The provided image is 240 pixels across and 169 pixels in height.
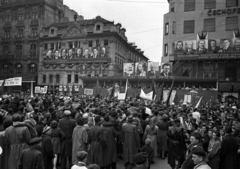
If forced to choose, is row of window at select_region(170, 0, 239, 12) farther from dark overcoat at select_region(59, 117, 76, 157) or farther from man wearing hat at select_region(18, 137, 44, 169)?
man wearing hat at select_region(18, 137, 44, 169)

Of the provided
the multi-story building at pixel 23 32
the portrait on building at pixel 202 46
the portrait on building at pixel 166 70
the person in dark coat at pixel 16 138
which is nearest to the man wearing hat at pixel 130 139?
the person in dark coat at pixel 16 138

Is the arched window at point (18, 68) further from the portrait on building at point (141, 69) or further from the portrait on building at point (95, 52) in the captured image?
the portrait on building at point (141, 69)

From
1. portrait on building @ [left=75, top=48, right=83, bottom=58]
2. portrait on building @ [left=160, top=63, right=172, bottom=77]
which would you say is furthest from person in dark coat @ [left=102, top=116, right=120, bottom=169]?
portrait on building @ [left=75, top=48, right=83, bottom=58]

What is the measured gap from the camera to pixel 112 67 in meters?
42.0

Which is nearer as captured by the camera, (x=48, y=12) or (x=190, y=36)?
(x=190, y=36)

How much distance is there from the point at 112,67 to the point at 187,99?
985 inches

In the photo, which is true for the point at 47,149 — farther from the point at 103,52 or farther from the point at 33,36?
the point at 33,36

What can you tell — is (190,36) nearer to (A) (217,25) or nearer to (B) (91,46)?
(A) (217,25)

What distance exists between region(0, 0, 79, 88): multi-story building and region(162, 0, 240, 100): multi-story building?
89.6ft

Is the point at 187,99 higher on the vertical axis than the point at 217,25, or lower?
lower

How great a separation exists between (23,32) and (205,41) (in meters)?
39.9

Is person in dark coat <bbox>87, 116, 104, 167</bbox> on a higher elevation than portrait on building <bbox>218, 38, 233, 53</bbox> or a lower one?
lower

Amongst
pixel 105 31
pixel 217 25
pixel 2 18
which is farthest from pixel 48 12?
pixel 217 25

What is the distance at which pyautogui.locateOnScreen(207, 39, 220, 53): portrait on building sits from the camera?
112 ft
